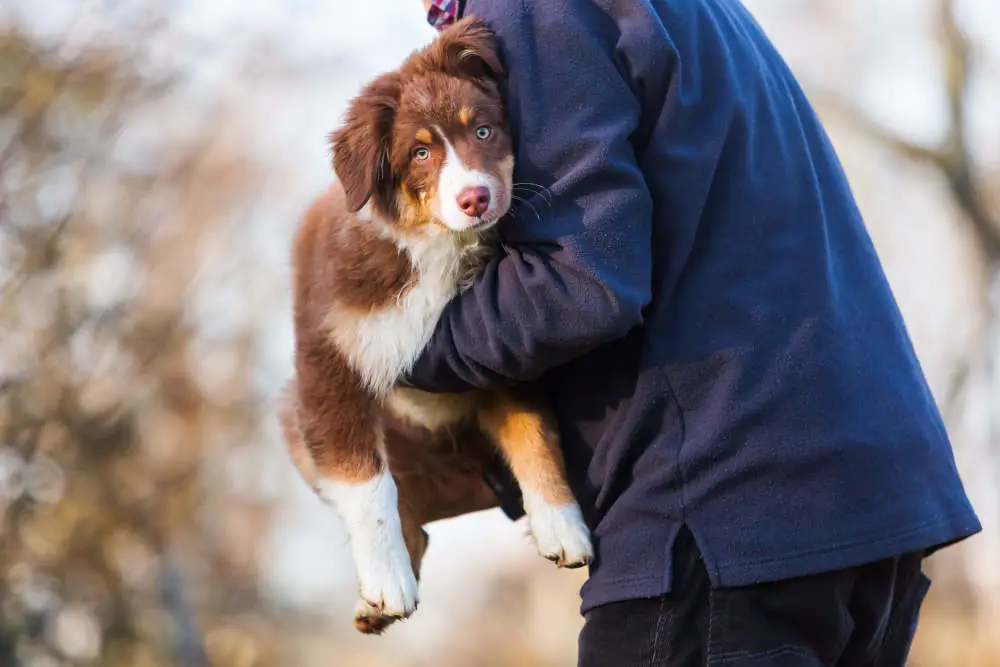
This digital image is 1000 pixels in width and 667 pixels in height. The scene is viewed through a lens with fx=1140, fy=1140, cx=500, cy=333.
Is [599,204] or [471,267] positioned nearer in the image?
[599,204]

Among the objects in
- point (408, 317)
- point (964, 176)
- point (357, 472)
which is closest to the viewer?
point (408, 317)

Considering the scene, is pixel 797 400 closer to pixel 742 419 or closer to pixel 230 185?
pixel 742 419

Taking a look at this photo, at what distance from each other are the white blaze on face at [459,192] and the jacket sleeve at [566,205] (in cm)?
17

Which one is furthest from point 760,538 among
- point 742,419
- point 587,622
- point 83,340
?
point 83,340

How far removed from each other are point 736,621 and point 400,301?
1.12 meters

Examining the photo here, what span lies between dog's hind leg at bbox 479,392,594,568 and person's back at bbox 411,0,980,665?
225 millimetres

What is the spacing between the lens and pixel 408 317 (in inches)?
107

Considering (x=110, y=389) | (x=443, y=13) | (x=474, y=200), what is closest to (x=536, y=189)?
(x=474, y=200)

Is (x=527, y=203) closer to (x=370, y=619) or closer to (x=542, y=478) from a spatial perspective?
(x=542, y=478)

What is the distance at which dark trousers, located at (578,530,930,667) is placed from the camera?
6.88 ft

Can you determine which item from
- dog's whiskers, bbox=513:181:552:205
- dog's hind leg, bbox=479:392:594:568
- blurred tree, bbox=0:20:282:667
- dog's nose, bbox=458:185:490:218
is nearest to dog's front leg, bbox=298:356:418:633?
dog's hind leg, bbox=479:392:594:568

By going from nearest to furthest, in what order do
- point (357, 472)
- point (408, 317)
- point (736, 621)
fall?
point (736, 621)
point (408, 317)
point (357, 472)

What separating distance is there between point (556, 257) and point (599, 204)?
0.13 m

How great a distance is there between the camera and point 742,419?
2137 mm
